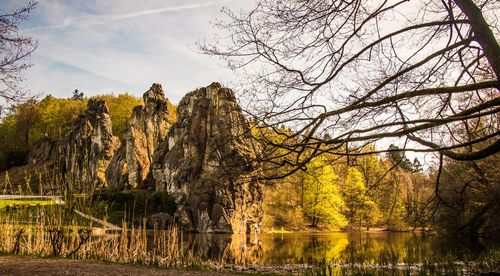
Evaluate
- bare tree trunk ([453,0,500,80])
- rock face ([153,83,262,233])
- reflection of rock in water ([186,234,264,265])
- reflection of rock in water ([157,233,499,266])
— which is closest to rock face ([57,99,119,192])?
rock face ([153,83,262,233])

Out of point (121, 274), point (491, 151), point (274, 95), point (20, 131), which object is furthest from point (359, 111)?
point (20, 131)

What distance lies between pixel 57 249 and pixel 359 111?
32.5ft

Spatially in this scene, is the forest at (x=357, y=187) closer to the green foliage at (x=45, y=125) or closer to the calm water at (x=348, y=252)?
the green foliage at (x=45, y=125)

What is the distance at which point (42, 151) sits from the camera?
234 feet

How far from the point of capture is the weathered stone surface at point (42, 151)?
7094 centimetres

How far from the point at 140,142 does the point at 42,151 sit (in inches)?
972

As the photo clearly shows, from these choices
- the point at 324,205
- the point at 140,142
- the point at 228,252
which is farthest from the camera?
the point at 140,142

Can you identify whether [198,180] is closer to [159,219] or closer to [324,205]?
[159,219]

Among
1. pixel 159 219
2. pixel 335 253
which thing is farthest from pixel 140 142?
pixel 335 253

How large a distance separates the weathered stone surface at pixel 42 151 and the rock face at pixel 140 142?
761 inches

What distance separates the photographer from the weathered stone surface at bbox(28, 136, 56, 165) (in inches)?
2793

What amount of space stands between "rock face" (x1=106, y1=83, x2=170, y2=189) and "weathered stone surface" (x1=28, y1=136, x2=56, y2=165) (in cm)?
1933

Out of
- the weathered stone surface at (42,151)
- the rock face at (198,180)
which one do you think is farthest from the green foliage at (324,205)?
the weathered stone surface at (42,151)

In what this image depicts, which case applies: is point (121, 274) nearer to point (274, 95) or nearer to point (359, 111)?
point (274, 95)
